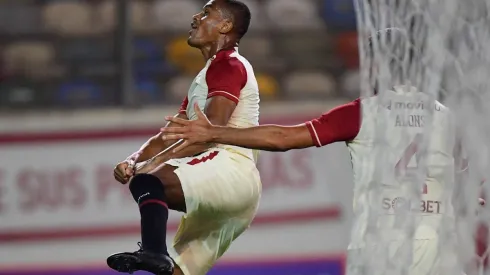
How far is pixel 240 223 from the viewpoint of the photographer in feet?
16.2

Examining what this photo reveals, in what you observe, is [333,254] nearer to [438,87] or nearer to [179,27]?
[179,27]

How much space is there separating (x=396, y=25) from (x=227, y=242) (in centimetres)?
128

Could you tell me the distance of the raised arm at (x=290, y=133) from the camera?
4097 millimetres

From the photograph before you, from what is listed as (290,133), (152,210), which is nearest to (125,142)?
(152,210)

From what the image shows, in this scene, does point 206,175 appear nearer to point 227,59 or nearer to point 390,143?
point 227,59

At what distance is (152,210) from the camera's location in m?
4.50

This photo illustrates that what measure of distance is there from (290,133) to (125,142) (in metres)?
3.00

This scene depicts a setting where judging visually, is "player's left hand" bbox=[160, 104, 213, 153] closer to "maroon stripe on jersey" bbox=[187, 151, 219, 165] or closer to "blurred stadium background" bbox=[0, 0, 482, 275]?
"maroon stripe on jersey" bbox=[187, 151, 219, 165]

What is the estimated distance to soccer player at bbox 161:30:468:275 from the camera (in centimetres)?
412

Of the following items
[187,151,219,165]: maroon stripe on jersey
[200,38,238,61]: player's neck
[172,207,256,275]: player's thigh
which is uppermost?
[200,38,238,61]: player's neck

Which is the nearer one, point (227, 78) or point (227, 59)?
point (227, 78)

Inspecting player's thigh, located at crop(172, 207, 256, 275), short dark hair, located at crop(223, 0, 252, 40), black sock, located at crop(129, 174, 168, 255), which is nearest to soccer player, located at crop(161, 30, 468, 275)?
black sock, located at crop(129, 174, 168, 255)

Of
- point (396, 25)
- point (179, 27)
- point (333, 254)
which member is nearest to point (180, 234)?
point (396, 25)

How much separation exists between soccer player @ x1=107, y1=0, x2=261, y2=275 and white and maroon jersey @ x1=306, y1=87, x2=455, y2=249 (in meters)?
0.57
